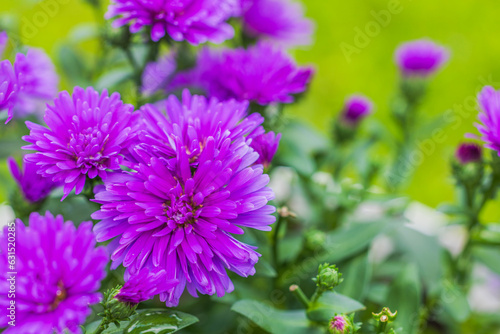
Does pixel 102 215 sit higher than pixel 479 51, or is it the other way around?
pixel 102 215

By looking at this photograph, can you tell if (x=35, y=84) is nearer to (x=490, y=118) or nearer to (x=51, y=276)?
(x=51, y=276)

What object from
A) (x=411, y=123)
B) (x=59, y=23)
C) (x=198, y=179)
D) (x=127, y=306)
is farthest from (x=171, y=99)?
(x=59, y=23)

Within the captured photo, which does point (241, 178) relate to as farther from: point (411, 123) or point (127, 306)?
point (411, 123)

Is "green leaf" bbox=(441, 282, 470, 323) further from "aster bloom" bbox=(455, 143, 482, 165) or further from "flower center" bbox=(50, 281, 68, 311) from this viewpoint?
"flower center" bbox=(50, 281, 68, 311)

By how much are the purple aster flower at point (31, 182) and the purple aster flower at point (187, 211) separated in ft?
0.54

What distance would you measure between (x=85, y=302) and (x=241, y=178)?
0.20 meters

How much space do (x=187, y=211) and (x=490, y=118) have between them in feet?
1.38

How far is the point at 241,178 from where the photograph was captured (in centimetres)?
56

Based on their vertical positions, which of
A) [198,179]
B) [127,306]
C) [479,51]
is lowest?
[479,51]

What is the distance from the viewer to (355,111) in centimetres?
102

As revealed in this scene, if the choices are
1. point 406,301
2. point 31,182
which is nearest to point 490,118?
point 406,301

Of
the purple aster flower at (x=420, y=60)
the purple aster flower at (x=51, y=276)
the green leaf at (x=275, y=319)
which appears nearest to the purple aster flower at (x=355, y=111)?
the purple aster flower at (x=420, y=60)

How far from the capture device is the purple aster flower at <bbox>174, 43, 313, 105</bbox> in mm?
770

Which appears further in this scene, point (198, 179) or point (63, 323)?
point (198, 179)
